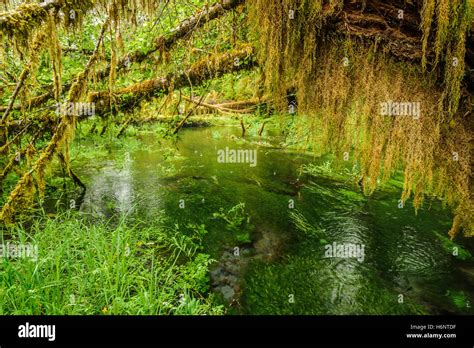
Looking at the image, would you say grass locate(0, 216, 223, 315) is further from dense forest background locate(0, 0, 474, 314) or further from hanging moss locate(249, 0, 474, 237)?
hanging moss locate(249, 0, 474, 237)

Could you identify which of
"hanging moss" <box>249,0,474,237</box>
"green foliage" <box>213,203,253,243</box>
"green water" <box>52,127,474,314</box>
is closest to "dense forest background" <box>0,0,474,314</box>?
"hanging moss" <box>249,0,474,237</box>

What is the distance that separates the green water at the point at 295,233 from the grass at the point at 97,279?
1.85ft

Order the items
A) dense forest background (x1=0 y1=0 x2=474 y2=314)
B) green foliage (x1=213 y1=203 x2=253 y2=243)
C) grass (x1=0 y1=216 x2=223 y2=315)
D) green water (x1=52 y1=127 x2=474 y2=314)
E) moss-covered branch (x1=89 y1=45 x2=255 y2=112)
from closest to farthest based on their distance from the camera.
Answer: dense forest background (x1=0 y1=0 x2=474 y2=314) → grass (x1=0 y1=216 x2=223 y2=315) → green water (x1=52 y1=127 x2=474 y2=314) → moss-covered branch (x1=89 y1=45 x2=255 y2=112) → green foliage (x1=213 y1=203 x2=253 y2=243)

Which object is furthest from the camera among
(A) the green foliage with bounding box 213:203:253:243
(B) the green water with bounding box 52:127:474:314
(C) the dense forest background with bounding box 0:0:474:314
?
(A) the green foliage with bounding box 213:203:253:243

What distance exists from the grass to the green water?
22.2 inches

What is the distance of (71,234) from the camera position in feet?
15.8

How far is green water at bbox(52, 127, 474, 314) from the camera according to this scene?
4750 millimetres

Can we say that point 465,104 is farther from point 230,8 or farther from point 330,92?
point 230,8

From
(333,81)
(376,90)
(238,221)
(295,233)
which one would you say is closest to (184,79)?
(333,81)

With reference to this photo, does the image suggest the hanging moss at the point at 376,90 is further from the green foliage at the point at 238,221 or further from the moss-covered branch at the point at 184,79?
the green foliage at the point at 238,221

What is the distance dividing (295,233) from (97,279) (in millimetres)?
3723

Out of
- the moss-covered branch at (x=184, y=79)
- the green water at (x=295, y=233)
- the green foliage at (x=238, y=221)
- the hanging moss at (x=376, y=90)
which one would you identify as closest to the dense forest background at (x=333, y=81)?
the hanging moss at (x=376, y=90)

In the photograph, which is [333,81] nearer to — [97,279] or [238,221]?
[97,279]
